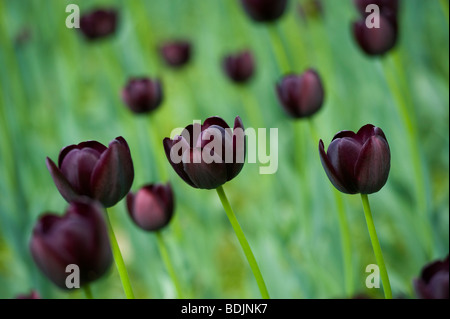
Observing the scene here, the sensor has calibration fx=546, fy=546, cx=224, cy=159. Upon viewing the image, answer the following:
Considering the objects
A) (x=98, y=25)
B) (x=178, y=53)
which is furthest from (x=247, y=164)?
(x=98, y=25)

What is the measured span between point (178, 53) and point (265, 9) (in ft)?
1.69

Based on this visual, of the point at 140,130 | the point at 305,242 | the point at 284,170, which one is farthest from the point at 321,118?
the point at 140,130

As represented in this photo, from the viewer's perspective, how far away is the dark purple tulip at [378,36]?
810mm

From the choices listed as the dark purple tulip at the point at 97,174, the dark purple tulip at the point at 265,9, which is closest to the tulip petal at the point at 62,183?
the dark purple tulip at the point at 97,174

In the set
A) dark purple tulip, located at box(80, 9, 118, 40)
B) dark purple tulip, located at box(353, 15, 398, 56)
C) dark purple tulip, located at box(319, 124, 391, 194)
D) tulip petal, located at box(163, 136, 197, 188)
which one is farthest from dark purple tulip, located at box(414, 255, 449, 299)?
dark purple tulip, located at box(80, 9, 118, 40)

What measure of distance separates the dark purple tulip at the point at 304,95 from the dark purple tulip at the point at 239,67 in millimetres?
478

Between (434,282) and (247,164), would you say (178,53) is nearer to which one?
(247,164)

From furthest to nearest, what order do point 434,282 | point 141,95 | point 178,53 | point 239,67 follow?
point 178,53, point 239,67, point 141,95, point 434,282

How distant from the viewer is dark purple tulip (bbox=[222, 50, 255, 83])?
1.26m

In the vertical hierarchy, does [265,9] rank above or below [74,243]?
A: above

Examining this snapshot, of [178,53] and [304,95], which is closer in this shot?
[304,95]

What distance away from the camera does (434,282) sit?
0.52 m

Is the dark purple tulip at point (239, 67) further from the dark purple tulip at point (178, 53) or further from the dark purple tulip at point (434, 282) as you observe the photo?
the dark purple tulip at point (434, 282)

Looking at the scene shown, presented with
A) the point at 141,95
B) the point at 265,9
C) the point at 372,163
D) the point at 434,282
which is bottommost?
the point at 434,282
